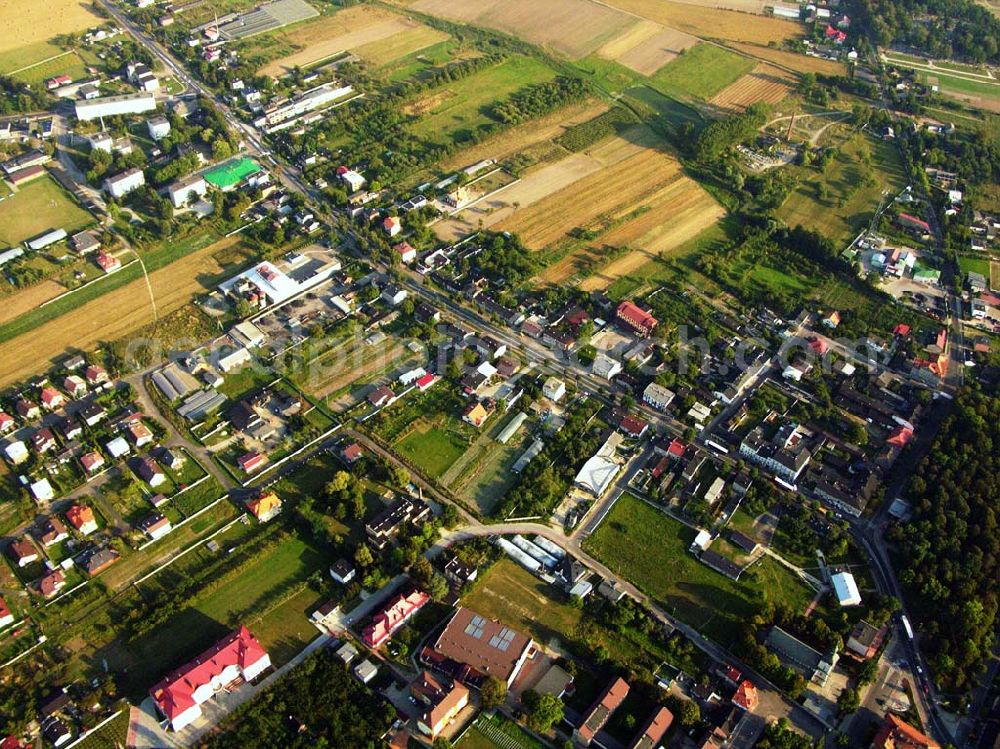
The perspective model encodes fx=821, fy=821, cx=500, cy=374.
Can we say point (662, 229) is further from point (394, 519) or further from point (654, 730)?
point (654, 730)

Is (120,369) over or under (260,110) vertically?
under

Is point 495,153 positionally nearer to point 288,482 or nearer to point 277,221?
point 277,221

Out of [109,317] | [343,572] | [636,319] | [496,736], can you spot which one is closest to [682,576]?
[496,736]

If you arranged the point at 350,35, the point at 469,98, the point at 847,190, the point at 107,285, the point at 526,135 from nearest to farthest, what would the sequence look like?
the point at 107,285 < the point at 847,190 < the point at 526,135 < the point at 469,98 < the point at 350,35

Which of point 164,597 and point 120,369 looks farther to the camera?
point 120,369

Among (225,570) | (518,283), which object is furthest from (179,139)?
(225,570)

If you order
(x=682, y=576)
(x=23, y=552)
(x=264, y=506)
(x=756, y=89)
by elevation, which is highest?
(x=756, y=89)
